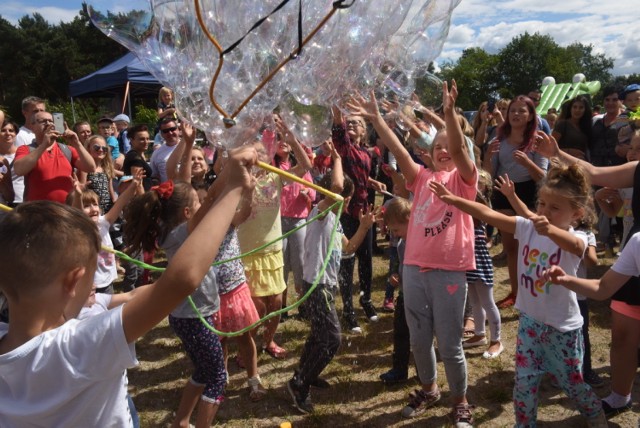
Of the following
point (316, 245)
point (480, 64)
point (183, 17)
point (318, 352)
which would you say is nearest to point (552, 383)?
point (318, 352)

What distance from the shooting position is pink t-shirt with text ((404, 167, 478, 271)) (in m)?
3.03

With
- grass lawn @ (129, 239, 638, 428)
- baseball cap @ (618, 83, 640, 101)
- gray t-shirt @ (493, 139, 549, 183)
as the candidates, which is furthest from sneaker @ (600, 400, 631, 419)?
baseball cap @ (618, 83, 640, 101)

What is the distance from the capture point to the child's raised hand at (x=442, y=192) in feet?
9.23

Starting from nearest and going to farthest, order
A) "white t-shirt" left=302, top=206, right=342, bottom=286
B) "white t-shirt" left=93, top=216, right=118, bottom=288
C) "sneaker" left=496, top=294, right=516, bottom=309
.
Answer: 1. "white t-shirt" left=302, top=206, right=342, bottom=286
2. "white t-shirt" left=93, top=216, right=118, bottom=288
3. "sneaker" left=496, top=294, right=516, bottom=309

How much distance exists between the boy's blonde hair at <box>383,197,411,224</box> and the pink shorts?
1.47 m

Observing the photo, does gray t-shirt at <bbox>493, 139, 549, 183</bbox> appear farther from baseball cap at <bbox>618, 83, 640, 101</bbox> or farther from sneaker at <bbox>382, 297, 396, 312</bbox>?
baseball cap at <bbox>618, 83, 640, 101</bbox>

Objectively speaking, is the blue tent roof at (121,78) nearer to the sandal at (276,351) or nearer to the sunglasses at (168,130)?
the sunglasses at (168,130)

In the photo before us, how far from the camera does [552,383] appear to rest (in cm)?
372

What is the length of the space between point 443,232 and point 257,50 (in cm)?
162

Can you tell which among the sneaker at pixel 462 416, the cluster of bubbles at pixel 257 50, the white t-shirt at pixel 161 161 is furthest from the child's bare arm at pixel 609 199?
the white t-shirt at pixel 161 161

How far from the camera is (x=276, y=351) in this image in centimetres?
432

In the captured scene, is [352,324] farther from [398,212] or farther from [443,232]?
[443,232]

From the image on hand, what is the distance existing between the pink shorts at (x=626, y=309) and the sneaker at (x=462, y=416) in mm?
1097

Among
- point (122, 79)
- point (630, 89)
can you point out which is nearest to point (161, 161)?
point (630, 89)
